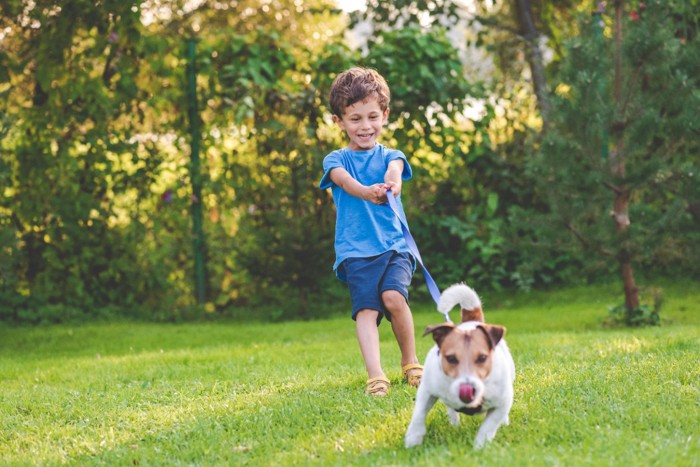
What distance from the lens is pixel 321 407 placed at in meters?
4.02

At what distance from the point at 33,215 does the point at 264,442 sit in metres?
5.86

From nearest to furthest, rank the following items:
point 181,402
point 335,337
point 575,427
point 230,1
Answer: point 575,427, point 181,402, point 335,337, point 230,1

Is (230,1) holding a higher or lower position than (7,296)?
higher

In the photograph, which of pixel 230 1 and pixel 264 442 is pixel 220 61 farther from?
pixel 264 442

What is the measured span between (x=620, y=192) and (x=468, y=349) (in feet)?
15.8

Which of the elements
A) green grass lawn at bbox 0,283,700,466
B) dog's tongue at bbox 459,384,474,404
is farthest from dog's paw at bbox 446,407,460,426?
dog's tongue at bbox 459,384,474,404

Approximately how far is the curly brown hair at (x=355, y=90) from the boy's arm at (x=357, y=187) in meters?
0.36

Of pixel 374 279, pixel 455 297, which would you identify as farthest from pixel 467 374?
pixel 374 279

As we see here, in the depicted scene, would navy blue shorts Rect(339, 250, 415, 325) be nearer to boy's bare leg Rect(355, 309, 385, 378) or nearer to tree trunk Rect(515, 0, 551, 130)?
boy's bare leg Rect(355, 309, 385, 378)

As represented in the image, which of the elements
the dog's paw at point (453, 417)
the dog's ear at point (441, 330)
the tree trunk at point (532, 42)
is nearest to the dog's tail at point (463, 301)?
the dog's ear at point (441, 330)

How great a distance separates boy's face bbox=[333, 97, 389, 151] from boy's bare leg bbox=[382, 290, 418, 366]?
0.85 metres

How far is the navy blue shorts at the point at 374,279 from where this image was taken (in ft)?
14.8

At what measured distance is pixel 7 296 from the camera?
8562mm

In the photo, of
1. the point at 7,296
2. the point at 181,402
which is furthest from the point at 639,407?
the point at 7,296
